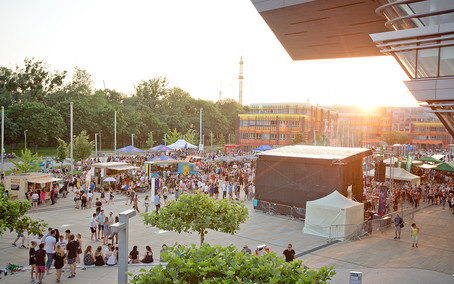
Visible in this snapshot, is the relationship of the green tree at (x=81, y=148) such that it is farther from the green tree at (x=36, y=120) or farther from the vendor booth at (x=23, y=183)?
the green tree at (x=36, y=120)

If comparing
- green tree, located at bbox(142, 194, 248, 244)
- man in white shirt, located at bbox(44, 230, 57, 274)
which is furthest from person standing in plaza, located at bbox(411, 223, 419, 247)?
man in white shirt, located at bbox(44, 230, 57, 274)

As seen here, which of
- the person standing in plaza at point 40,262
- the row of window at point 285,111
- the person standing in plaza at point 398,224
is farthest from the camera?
the row of window at point 285,111

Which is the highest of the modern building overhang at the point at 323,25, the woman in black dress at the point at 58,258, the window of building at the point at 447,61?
the modern building overhang at the point at 323,25

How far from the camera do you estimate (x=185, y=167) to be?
35.0 m

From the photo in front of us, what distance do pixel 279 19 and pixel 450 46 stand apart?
9.14 meters

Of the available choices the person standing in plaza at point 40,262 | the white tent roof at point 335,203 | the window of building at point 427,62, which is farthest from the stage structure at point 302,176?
the person standing in plaza at point 40,262

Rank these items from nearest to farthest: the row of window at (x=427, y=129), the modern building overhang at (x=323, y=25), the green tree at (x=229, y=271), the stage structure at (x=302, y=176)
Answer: the green tree at (x=229, y=271) → the modern building overhang at (x=323, y=25) → the stage structure at (x=302, y=176) → the row of window at (x=427, y=129)

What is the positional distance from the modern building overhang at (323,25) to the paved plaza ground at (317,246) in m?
11.3

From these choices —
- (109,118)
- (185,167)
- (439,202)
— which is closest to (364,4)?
(439,202)

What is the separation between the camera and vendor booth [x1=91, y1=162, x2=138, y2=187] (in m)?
29.5

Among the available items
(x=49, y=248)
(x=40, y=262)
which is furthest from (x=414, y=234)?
(x=40, y=262)

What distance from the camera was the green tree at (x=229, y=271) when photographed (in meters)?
4.63

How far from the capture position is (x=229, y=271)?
4.55 meters

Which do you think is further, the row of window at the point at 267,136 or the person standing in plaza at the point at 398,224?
the row of window at the point at 267,136
